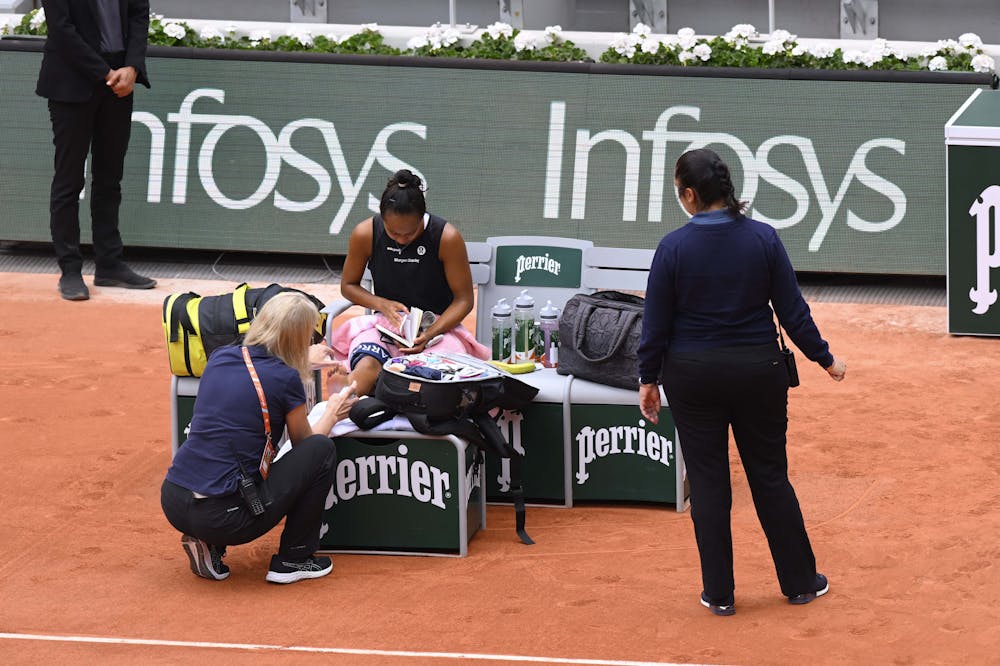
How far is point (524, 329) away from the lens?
24.6 feet

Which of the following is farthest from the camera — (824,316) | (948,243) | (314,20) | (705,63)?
(314,20)

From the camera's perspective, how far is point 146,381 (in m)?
9.12

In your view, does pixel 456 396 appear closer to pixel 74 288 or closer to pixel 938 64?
pixel 74 288

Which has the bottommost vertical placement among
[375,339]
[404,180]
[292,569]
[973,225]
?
[292,569]

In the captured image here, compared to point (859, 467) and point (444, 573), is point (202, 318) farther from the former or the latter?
point (859, 467)

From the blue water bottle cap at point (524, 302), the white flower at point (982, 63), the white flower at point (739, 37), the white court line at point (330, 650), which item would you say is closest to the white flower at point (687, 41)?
the white flower at point (739, 37)

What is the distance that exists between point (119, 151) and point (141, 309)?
4.08 ft

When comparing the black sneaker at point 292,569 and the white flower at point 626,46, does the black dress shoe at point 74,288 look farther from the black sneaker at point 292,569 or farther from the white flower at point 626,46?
the black sneaker at point 292,569

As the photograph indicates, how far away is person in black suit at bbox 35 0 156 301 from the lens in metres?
10.5

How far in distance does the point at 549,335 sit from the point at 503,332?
0.27 metres

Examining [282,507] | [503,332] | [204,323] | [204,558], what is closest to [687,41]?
[503,332]

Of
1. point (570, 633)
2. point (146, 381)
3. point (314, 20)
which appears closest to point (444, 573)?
point (570, 633)

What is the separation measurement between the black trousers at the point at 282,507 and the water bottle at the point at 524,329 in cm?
159

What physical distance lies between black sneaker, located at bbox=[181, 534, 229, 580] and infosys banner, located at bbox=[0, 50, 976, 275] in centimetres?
563
